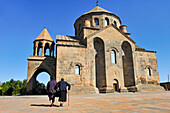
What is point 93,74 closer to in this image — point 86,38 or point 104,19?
point 86,38

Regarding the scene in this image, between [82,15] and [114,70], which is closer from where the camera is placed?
[114,70]

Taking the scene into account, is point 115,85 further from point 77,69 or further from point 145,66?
point 77,69

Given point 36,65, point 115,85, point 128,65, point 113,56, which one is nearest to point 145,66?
point 128,65

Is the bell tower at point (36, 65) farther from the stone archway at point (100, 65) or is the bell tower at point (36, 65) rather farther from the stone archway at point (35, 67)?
the stone archway at point (100, 65)

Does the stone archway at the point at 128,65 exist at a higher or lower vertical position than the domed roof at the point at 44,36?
lower

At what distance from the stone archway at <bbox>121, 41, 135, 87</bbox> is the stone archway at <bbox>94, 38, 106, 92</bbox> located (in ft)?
11.8

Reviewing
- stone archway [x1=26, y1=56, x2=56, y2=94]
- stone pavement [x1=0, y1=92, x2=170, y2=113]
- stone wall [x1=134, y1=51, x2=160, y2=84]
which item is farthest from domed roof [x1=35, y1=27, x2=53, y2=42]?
stone pavement [x1=0, y1=92, x2=170, y2=113]

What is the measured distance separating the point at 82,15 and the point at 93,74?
37.4 feet

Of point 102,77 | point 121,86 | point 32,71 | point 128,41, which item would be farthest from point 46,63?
point 128,41

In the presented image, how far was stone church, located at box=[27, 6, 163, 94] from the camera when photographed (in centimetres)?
1589

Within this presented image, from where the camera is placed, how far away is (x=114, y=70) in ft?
57.5

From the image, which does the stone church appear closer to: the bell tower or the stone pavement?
the bell tower

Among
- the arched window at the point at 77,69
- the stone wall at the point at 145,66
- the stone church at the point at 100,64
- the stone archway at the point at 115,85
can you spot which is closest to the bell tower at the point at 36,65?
the stone church at the point at 100,64

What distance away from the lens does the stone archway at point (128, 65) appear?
1815 centimetres
